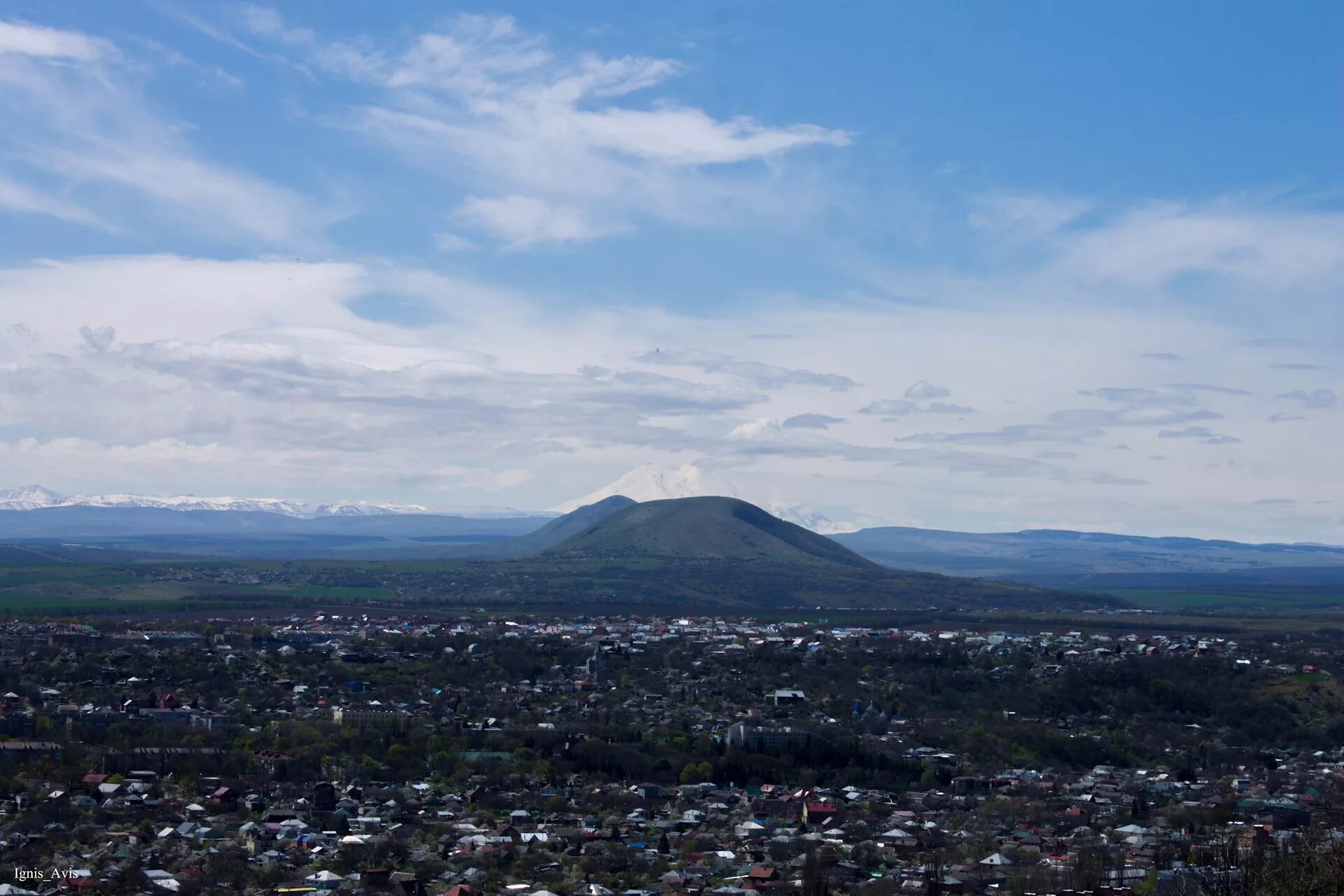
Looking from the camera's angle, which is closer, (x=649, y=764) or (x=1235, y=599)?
(x=649, y=764)

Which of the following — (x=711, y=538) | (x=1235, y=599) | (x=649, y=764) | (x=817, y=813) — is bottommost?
(x=817, y=813)

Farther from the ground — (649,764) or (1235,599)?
(1235,599)

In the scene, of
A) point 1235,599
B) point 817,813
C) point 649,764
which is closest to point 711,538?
point 1235,599

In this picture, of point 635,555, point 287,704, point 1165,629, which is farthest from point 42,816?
point 635,555

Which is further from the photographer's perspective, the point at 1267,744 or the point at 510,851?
the point at 1267,744

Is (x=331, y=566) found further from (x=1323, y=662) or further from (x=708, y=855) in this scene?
(x=708, y=855)

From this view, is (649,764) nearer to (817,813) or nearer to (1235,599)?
(817,813)

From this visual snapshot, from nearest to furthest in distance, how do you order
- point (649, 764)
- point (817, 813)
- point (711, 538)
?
1. point (817, 813)
2. point (649, 764)
3. point (711, 538)
